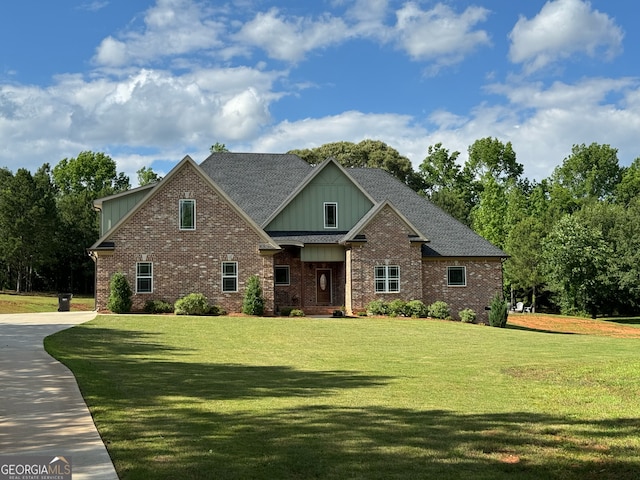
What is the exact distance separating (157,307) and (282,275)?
6998 millimetres

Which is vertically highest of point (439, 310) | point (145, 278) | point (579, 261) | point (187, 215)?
point (187, 215)

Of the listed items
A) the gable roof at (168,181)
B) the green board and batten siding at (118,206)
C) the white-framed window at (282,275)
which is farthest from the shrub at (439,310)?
the green board and batten siding at (118,206)

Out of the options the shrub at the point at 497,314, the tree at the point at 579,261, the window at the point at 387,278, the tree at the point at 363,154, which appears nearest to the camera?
the shrub at the point at 497,314

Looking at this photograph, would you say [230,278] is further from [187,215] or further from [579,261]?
[579,261]

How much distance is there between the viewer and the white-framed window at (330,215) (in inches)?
1358

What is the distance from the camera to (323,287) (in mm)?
34875

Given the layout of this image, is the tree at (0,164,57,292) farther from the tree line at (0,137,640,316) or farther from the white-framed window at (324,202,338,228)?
the white-framed window at (324,202,338,228)

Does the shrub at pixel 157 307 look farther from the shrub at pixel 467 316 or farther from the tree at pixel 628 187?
the tree at pixel 628 187

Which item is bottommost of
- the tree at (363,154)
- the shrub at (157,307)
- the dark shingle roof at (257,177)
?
the shrub at (157,307)

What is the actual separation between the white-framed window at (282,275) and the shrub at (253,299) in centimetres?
350

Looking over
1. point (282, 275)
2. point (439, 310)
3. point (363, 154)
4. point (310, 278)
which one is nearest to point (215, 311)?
point (282, 275)

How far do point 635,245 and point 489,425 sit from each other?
48760 mm

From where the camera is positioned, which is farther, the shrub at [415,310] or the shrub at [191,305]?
the shrub at [415,310]

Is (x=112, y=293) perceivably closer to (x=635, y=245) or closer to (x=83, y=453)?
(x=83, y=453)
